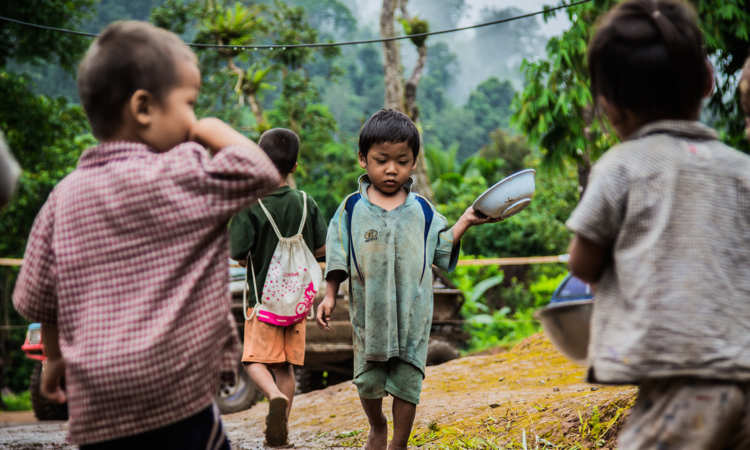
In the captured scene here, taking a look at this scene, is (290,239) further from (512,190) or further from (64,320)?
(64,320)

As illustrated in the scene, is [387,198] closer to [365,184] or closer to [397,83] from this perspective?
[365,184]

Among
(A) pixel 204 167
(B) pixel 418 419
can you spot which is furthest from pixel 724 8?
(A) pixel 204 167

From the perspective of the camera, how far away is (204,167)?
1.87 meters

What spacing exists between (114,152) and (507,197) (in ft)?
5.75

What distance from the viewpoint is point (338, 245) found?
3.72m

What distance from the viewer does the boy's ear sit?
190cm

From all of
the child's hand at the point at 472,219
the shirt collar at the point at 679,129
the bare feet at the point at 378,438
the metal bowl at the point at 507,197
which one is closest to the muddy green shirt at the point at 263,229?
the bare feet at the point at 378,438

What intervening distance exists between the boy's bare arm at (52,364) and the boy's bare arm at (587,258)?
4.33ft

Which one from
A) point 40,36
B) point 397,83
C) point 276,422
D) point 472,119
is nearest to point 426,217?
point 276,422

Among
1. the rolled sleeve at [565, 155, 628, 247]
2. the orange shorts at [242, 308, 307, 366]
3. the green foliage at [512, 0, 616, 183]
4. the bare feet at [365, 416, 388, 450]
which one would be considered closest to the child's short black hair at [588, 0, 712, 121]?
the rolled sleeve at [565, 155, 628, 247]

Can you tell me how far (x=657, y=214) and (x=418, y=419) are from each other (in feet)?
11.5

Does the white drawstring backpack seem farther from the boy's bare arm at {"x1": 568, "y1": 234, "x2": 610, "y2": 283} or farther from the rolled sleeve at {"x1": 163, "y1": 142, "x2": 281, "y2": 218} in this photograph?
the boy's bare arm at {"x1": 568, "y1": 234, "x2": 610, "y2": 283}

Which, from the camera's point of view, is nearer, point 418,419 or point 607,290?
point 607,290

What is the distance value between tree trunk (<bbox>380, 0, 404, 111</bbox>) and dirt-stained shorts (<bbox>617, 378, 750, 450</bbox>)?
38.3 feet
